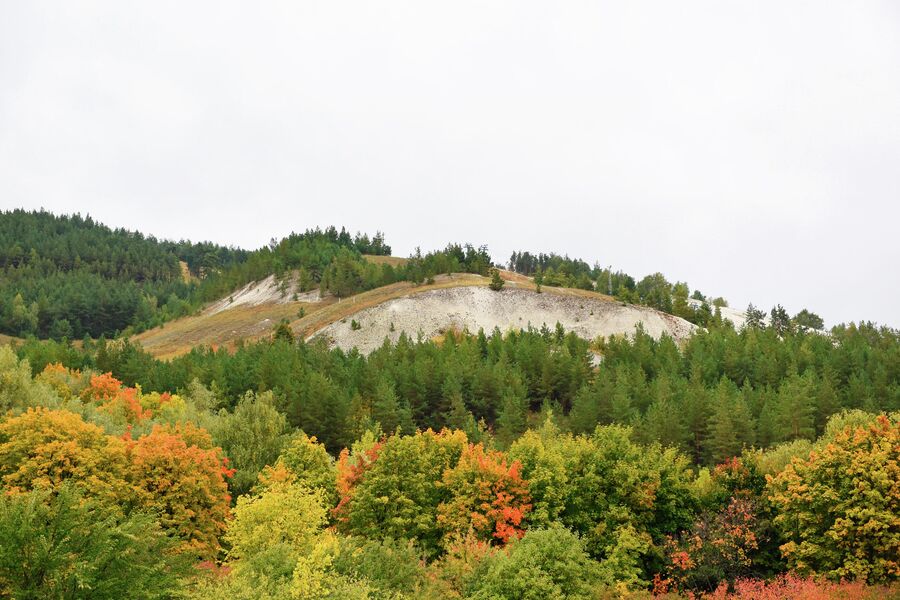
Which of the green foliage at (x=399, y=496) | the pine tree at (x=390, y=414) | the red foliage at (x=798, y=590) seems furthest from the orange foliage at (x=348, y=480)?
the pine tree at (x=390, y=414)

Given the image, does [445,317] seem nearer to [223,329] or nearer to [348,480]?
[223,329]

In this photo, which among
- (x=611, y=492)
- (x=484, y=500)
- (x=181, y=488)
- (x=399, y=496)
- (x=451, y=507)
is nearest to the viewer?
(x=181, y=488)

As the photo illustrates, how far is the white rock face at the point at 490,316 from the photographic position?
147 m

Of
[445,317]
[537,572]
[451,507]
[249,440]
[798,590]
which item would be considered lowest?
[798,590]

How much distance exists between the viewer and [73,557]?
24.3 m

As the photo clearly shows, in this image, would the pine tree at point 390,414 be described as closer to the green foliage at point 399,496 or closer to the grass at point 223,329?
the green foliage at point 399,496

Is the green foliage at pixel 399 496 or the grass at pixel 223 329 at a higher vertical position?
the grass at pixel 223 329

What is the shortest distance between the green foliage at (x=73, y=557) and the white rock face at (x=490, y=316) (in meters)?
116

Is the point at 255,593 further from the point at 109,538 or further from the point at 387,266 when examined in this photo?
the point at 387,266

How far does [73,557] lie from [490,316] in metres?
135

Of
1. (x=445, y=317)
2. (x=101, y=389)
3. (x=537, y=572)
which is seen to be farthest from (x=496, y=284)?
(x=537, y=572)

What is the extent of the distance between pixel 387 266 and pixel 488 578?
162852 millimetres

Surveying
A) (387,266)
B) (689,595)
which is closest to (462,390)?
(689,595)

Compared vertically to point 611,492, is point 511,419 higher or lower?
higher
